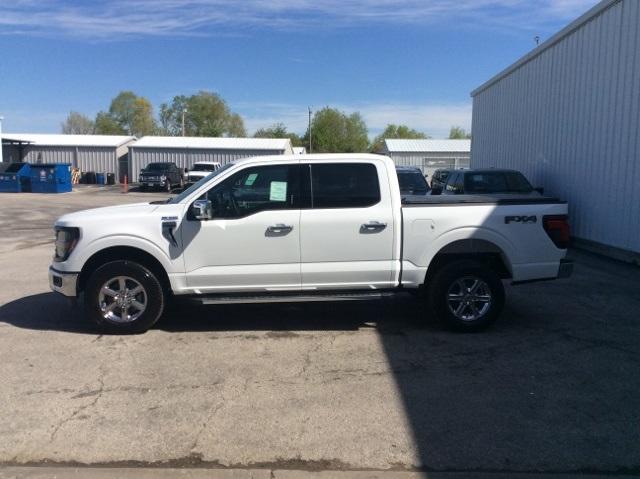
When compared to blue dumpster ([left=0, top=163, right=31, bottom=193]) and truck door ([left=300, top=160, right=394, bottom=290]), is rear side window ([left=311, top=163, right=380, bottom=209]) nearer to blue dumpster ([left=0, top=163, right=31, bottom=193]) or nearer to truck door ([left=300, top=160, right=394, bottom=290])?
truck door ([left=300, top=160, right=394, bottom=290])

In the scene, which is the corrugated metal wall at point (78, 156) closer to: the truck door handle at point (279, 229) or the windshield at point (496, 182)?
the windshield at point (496, 182)

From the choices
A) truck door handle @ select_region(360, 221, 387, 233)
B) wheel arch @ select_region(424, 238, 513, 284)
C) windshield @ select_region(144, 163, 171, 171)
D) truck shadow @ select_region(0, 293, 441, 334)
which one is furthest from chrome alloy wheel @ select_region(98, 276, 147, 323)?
windshield @ select_region(144, 163, 171, 171)

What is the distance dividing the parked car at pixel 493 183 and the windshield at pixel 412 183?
3.03 feet

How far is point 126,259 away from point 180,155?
43717 millimetres

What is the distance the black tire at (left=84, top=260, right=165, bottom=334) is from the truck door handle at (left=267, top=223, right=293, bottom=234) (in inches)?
53.4

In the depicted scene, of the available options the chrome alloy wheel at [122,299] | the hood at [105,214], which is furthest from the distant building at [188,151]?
the chrome alloy wheel at [122,299]

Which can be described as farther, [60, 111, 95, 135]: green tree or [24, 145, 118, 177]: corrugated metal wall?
[60, 111, 95, 135]: green tree

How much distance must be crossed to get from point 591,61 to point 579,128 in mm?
1474

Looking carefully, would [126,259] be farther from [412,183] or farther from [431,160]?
[431,160]

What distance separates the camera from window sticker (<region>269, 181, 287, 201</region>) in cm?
666

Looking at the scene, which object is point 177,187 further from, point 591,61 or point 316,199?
point 316,199

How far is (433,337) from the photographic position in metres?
6.66

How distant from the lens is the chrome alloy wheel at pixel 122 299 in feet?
21.6

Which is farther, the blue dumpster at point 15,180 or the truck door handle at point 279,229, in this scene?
the blue dumpster at point 15,180
